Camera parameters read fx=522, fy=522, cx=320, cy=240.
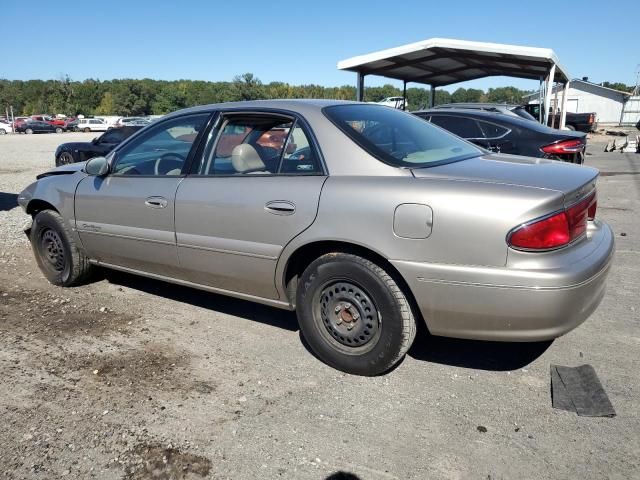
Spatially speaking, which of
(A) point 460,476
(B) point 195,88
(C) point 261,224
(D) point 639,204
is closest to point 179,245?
(C) point 261,224

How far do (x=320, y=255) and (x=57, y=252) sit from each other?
2.86m

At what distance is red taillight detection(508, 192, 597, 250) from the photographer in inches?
101

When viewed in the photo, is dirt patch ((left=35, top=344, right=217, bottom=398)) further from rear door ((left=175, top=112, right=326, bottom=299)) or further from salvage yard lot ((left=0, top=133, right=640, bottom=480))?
rear door ((left=175, top=112, right=326, bottom=299))

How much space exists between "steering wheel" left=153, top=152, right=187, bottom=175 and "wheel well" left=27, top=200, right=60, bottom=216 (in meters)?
1.32

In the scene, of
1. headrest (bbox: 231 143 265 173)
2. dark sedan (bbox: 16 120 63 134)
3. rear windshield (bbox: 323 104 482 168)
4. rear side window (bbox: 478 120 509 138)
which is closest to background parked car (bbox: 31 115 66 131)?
dark sedan (bbox: 16 120 63 134)

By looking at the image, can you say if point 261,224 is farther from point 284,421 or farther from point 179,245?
point 284,421

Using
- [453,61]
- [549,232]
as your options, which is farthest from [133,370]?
[453,61]

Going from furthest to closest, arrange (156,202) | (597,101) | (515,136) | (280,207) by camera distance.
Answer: (597,101)
(515,136)
(156,202)
(280,207)

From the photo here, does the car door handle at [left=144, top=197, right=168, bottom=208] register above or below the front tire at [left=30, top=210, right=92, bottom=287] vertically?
above

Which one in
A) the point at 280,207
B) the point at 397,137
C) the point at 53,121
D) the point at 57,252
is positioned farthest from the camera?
the point at 53,121

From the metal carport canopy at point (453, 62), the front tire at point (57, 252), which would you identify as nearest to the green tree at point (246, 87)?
the metal carport canopy at point (453, 62)

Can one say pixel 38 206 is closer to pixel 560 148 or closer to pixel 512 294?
pixel 512 294

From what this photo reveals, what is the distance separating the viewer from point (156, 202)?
12.6ft

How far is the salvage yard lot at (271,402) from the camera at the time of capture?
7.88 feet
